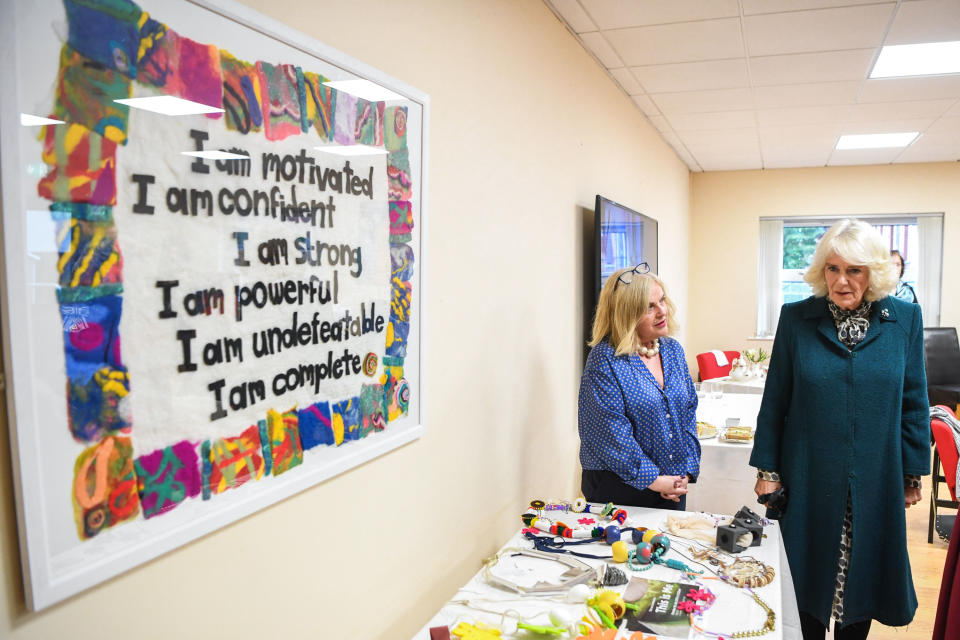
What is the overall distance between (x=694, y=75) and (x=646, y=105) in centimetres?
74

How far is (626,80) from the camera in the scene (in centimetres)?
412

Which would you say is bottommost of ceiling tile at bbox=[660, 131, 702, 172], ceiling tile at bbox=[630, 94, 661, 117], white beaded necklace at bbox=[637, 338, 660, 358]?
white beaded necklace at bbox=[637, 338, 660, 358]

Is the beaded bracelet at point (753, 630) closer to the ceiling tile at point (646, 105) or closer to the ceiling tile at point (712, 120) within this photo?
the ceiling tile at point (646, 105)

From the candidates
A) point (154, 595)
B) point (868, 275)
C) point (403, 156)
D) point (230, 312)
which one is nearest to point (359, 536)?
point (154, 595)

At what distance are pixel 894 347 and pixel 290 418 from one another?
1.82m

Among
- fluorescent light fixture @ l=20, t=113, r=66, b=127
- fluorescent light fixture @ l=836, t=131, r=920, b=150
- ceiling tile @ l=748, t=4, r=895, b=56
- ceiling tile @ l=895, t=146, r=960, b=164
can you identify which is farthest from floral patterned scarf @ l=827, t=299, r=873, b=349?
ceiling tile @ l=895, t=146, r=960, b=164

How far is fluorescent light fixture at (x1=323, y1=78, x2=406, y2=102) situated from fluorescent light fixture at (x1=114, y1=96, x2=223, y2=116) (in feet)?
1.24

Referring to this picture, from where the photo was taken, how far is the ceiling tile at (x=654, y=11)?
291cm

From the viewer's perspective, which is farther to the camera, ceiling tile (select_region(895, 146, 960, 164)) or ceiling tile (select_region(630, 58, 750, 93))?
ceiling tile (select_region(895, 146, 960, 164))

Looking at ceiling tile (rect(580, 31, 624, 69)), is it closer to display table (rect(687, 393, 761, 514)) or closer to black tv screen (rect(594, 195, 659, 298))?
black tv screen (rect(594, 195, 659, 298))

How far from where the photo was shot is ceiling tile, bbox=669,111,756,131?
16.3 ft

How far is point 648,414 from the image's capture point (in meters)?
2.29

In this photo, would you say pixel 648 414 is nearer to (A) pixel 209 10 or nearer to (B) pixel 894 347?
(B) pixel 894 347

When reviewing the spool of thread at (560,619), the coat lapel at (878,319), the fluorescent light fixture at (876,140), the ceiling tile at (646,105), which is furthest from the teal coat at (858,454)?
the fluorescent light fixture at (876,140)
